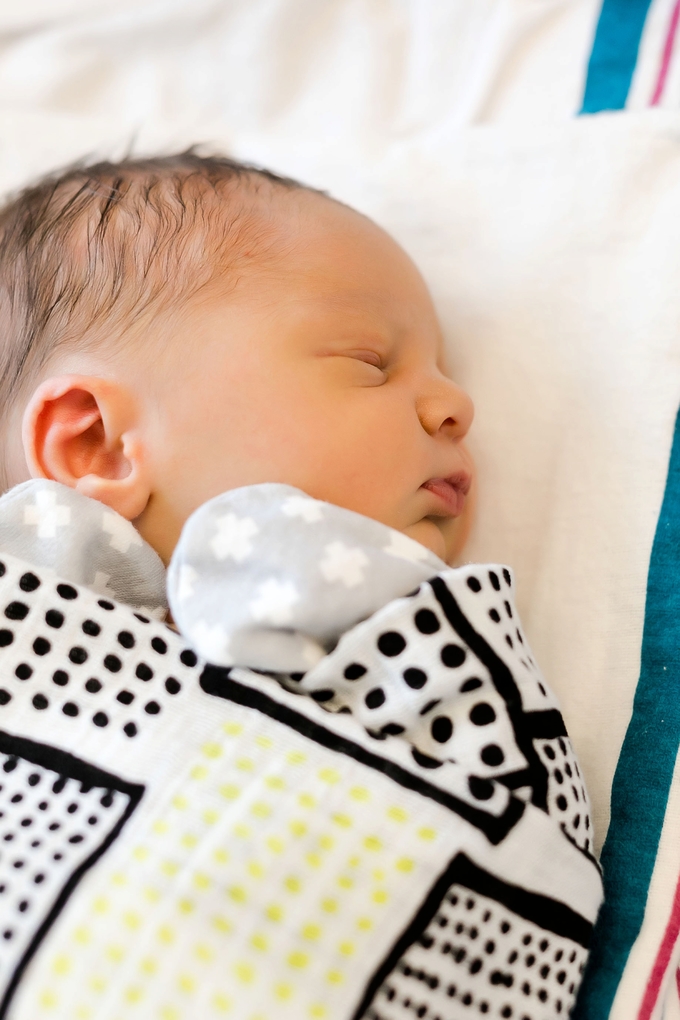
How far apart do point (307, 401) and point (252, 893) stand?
438 millimetres

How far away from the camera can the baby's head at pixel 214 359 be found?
85 cm

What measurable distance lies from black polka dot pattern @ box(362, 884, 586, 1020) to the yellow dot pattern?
0.09 feet

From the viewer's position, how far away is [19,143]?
1.32 m

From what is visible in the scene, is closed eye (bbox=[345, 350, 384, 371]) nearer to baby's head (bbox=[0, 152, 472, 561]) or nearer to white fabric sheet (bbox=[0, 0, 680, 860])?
baby's head (bbox=[0, 152, 472, 561])

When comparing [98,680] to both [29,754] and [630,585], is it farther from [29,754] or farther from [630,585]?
[630,585]

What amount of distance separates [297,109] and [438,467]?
2.46ft

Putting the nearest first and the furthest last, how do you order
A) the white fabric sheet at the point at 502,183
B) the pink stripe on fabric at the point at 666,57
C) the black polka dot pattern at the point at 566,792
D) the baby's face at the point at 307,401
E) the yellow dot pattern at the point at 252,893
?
the yellow dot pattern at the point at 252,893
the black polka dot pattern at the point at 566,792
the baby's face at the point at 307,401
the white fabric sheet at the point at 502,183
the pink stripe on fabric at the point at 666,57

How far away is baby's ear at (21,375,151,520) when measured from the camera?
0.86 metres

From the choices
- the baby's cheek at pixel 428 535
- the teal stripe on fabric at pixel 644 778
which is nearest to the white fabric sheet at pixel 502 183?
the teal stripe on fabric at pixel 644 778

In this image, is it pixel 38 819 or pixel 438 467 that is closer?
pixel 38 819

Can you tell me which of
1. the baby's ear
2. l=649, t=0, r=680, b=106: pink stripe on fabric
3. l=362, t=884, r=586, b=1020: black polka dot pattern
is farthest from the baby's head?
l=649, t=0, r=680, b=106: pink stripe on fabric

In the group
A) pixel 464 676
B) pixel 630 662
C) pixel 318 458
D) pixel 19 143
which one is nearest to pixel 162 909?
pixel 464 676

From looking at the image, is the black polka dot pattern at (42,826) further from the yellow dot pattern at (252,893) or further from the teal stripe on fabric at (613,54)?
the teal stripe on fabric at (613,54)

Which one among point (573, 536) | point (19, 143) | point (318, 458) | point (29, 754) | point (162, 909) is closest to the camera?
point (162, 909)
